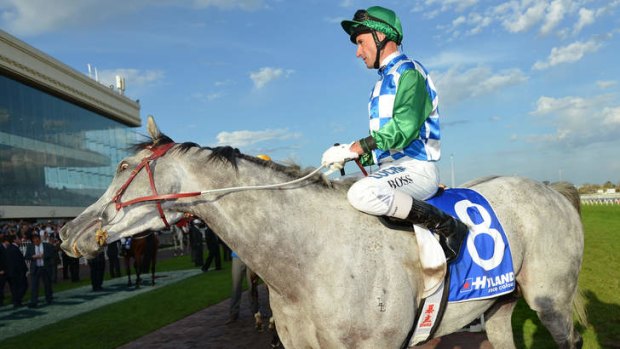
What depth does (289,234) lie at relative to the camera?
9.30ft

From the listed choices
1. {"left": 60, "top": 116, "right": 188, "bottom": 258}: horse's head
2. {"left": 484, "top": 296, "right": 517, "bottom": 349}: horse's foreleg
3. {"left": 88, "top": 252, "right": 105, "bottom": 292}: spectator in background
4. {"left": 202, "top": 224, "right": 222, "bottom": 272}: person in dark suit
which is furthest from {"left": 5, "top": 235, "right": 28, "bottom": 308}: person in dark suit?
{"left": 484, "top": 296, "right": 517, "bottom": 349}: horse's foreleg

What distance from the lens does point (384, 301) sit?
105 inches

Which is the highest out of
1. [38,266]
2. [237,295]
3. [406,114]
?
[406,114]

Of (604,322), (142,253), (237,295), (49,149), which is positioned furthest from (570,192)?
(49,149)

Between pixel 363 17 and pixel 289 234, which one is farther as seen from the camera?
pixel 363 17

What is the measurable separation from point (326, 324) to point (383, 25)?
1.95 metres

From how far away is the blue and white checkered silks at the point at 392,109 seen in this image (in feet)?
10.2

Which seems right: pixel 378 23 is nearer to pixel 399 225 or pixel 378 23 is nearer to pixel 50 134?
pixel 399 225

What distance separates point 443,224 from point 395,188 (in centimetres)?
36

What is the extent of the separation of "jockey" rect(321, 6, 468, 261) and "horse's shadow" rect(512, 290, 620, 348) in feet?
9.19

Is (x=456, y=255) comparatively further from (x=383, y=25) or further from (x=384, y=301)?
(x=383, y=25)

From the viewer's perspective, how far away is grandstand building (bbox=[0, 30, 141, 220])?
3116cm

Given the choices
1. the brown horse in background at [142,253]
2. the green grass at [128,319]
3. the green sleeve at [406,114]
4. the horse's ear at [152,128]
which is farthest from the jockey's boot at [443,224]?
the brown horse in background at [142,253]

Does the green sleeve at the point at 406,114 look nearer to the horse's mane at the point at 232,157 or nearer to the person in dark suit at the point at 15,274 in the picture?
the horse's mane at the point at 232,157
